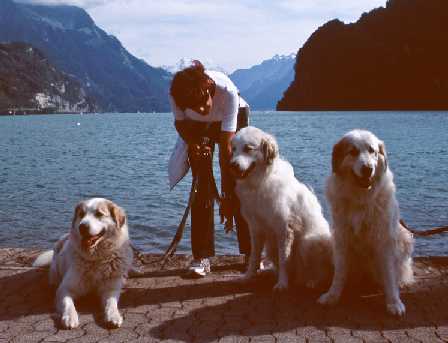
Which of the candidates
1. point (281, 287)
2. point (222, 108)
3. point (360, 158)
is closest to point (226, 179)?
point (222, 108)

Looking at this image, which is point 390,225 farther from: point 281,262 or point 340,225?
point 281,262

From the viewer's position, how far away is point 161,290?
6.57 metres

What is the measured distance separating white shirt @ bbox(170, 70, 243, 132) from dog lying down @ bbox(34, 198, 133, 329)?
157cm

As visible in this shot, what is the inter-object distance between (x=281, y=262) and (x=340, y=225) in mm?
909

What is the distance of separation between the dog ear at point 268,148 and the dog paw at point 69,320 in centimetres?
261

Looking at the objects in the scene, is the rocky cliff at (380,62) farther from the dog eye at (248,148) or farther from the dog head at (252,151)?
the dog eye at (248,148)

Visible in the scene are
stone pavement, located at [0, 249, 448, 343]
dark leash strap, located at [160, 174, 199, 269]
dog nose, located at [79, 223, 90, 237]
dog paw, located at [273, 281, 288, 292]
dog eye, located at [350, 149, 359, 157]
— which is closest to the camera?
stone pavement, located at [0, 249, 448, 343]

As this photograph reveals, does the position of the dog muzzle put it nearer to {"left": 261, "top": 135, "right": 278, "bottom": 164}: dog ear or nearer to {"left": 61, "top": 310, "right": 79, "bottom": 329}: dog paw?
{"left": 261, "top": 135, "right": 278, "bottom": 164}: dog ear

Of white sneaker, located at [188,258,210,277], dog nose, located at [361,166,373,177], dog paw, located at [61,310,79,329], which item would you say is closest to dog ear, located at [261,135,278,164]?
dog nose, located at [361,166,373,177]

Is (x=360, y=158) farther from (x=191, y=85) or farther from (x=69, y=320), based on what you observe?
(x=69, y=320)

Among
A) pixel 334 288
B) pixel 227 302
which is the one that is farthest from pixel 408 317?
pixel 227 302

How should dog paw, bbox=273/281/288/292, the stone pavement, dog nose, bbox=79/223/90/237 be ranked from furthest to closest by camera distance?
dog paw, bbox=273/281/288/292 < dog nose, bbox=79/223/90/237 < the stone pavement

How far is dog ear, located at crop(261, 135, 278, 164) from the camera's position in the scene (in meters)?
6.05

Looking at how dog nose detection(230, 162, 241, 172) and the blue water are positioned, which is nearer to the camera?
dog nose detection(230, 162, 241, 172)
